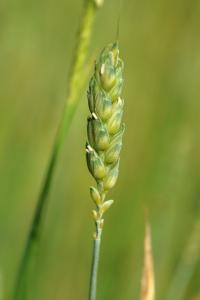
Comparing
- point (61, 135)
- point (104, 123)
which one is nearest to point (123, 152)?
point (61, 135)

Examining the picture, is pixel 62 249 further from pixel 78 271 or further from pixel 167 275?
pixel 167 275

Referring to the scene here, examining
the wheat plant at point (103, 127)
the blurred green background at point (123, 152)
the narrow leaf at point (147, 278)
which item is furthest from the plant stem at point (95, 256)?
the blurred green background at point (123, 152)

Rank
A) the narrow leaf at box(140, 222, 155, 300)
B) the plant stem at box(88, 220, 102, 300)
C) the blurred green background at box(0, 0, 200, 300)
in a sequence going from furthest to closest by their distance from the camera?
the blurred green background at box(0, 0, 200, 300), the narrow leaf at box(140, 222, 155, 300), the plant stem at box(88, 220, 102, 300)

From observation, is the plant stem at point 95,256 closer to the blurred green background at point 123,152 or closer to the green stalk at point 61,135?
the green stalk at point 61,135

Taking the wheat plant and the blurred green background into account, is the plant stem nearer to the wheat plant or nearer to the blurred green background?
the wheat plant

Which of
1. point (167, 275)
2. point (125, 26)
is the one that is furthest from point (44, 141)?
point (125, 26)

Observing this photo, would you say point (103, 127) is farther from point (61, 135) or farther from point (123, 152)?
point (123, 152)

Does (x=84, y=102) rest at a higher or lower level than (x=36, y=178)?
higher

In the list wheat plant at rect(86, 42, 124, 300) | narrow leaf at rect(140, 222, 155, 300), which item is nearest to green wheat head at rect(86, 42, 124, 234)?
wheat plant at rect(86, 42, 124, 300)
